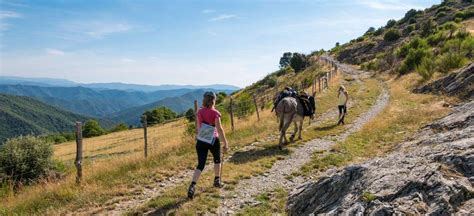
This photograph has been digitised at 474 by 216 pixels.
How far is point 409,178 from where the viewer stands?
20.0ft

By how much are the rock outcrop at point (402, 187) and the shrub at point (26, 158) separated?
13.3 metres

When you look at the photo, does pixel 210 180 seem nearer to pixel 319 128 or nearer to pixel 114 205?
pixel 114 205

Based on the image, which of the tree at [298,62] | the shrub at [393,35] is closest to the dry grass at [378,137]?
the shrub at [393,35]

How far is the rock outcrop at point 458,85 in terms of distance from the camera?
2077cm

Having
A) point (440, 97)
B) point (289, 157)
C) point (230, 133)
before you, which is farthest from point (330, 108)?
point (289, 157)

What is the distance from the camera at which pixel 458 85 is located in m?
22.4

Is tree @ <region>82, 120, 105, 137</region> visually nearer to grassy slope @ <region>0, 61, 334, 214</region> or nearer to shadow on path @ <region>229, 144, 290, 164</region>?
grassy slope @ <region>0, 61, 334, 214</region>

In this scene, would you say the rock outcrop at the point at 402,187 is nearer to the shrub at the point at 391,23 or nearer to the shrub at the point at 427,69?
the shrub at the point at 427,69

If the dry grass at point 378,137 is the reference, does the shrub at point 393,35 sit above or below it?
above

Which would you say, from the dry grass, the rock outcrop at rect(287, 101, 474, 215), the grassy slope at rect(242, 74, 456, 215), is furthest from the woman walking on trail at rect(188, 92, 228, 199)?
the dry grass

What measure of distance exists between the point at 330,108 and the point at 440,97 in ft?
22.2

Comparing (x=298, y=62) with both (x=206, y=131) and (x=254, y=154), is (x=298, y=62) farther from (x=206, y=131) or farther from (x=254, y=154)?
(x=206, y=131)

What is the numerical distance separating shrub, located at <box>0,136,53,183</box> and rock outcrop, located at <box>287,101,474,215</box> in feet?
43.8

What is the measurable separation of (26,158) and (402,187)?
16502mm
